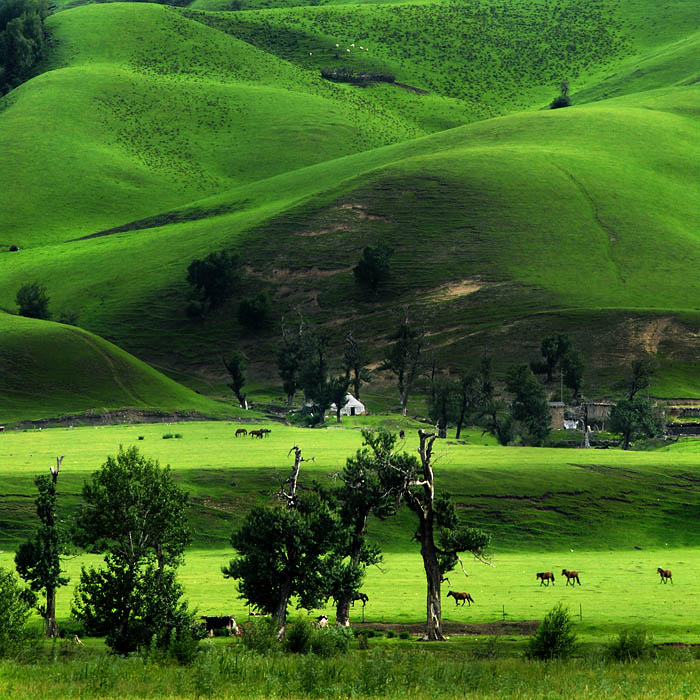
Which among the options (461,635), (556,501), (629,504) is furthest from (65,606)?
(629,504)

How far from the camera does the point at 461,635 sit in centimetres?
4806

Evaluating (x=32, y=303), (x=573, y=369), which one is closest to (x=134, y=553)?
(x=573, y=369)

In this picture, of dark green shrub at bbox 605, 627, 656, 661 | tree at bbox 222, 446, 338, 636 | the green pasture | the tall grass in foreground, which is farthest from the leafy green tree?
dark green shrub at bbox 605, 627, 656, 661

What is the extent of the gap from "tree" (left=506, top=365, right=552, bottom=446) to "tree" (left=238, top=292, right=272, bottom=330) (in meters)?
69.0

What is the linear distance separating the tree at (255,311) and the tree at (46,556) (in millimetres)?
139403

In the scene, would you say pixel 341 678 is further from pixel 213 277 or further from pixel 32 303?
pixel 213 277

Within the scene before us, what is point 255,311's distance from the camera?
186500 mm

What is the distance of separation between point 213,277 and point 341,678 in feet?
538

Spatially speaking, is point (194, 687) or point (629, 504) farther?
point (629, 504)

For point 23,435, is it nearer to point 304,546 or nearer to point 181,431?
point 181,431

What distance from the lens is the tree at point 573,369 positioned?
486 feet

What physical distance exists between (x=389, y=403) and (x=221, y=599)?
10025 centimetres

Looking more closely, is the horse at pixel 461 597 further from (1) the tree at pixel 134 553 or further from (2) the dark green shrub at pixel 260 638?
(1) the tree at pixel 134 553

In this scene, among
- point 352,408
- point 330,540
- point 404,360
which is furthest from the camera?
point 404,360
